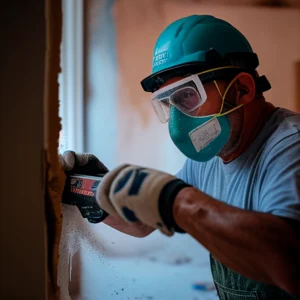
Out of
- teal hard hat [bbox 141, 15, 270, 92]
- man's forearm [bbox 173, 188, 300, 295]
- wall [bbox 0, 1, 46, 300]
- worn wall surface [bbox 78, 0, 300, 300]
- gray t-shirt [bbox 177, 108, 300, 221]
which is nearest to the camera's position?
wall [bbox 0, 1, 46, 300]

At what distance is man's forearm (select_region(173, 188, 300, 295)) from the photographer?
622 millimetres

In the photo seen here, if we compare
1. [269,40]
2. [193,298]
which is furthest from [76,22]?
[193,298]

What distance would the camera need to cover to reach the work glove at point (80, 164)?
101 centimetres

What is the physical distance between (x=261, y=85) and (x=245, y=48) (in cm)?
11

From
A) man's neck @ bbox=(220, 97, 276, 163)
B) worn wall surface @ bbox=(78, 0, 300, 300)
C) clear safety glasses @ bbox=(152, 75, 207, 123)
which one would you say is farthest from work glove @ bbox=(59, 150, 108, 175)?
worn wall surface @ bbox=(78, 0, 300, 300)

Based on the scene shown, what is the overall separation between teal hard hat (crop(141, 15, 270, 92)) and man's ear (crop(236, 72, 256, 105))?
28 millimetres

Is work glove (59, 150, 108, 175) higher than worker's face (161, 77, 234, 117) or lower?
lower

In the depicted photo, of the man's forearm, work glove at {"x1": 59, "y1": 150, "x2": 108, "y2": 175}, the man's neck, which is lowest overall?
the man's forearm

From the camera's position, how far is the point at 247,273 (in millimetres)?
670

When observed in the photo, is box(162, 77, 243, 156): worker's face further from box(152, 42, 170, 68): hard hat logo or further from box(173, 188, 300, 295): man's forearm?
box(173, 188, 300, 295): man's forearm

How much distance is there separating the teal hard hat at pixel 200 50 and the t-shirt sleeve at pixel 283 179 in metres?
0.25

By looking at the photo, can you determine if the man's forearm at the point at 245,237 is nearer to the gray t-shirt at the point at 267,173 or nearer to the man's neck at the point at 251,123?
the gray t-shirt at the point at 267,173

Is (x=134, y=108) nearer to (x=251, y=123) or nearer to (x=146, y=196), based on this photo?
(x=251, y=123)

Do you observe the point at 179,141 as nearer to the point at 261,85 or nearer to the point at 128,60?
the point at 261,85
